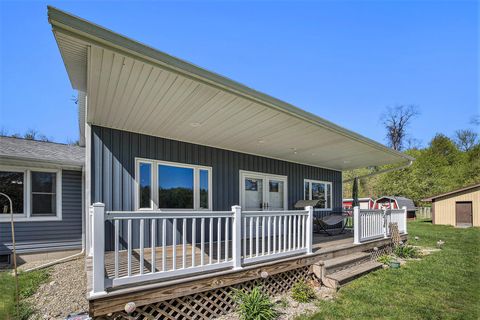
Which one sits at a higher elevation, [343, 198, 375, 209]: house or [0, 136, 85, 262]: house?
[0, 136, 85, 262]: house

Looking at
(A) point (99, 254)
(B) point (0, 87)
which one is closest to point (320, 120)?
(A) point (99, 254)

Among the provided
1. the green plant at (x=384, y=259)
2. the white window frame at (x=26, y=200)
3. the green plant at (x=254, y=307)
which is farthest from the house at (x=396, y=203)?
the white window frame at (x=26, y=200)

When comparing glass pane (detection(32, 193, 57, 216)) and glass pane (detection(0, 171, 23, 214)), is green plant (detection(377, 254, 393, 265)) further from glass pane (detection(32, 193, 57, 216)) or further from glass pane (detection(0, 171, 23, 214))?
glass pane (detection(0, 171, 23, 214))

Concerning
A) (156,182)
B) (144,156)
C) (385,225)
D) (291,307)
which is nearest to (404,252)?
(385,225)

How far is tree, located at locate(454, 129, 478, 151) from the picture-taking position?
3193 centimetres

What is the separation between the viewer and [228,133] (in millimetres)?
5672

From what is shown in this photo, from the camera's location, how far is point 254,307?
369cm

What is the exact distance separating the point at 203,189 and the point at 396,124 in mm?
34060

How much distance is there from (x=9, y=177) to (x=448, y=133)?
39.4 metres

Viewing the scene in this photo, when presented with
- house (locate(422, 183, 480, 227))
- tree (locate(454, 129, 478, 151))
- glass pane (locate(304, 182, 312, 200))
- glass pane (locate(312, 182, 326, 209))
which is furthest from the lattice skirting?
tree (locate(454, 129, 478, 151))

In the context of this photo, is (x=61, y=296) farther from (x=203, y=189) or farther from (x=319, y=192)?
(x=319, y=192)

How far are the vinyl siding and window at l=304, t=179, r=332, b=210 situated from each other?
5.32 ft

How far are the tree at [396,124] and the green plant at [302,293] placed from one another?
33.6 meters

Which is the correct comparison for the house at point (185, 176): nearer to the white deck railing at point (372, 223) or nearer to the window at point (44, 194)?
the white deck railing at point (372, 223)
